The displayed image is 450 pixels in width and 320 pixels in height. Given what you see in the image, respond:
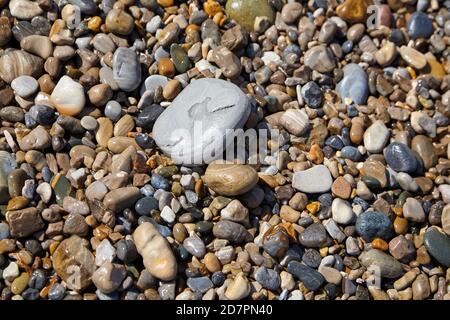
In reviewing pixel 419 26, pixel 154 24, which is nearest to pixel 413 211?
pixel 419 26

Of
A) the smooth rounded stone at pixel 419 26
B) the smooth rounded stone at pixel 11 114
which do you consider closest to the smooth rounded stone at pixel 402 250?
the smooth rounded stone at pixel 419 26

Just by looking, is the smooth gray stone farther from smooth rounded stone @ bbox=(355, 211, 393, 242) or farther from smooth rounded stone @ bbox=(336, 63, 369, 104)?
smooth rounded stone @ bbox=(355, 211, 393, 242)

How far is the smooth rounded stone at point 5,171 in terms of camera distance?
2461 mm

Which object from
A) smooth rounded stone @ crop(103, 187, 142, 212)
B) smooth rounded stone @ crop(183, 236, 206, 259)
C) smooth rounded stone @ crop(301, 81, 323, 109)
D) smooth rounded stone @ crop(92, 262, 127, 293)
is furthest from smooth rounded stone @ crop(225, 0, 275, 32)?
smooth rounded stone @ crop(92, 262, 127, 293)

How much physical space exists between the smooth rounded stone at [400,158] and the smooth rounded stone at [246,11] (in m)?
1.05

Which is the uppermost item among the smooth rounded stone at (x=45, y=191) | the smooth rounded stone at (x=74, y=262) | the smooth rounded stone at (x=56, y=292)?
the smooth rounded stone at (x=45, y=191)

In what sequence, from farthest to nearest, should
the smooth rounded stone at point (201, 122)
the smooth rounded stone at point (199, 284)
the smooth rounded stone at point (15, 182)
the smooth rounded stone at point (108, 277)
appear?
the smooth rounded stone at point (201, 122), the smooth rounded stone at point (15, 182), the smooth rounded stone at point (199, 284), the smooth rounded stone at point (108, 277)

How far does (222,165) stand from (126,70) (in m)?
0.73

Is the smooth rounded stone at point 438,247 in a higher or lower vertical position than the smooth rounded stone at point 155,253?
lower

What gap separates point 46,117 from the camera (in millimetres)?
2629

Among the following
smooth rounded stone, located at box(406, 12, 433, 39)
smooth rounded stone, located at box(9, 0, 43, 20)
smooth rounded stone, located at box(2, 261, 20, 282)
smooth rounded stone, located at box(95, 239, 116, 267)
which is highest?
smooth rounded stone, located at box(9, 0, 43, 20)

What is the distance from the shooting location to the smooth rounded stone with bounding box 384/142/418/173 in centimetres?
272

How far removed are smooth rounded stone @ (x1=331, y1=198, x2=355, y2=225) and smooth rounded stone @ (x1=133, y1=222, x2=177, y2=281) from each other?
0.81m

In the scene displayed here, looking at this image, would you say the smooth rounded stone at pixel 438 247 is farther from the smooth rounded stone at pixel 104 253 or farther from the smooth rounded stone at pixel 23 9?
the smooth rounded stone at pixel 23 9
